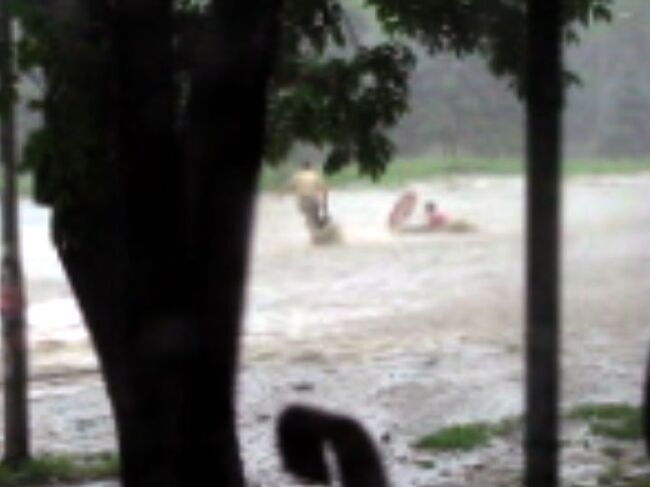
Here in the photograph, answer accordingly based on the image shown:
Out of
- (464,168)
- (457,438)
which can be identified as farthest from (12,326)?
(464,168)

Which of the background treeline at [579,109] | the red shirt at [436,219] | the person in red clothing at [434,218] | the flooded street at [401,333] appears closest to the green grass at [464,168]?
the background treeline at [579,109]

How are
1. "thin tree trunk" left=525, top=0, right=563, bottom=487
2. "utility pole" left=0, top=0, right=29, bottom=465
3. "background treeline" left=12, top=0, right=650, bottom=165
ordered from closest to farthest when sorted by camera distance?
"thin tree trunk" left=525, top=0, right=563, bottom=487, "utility pole" left=0, top=0, right=29, bottom=465, "background treeline" left=12, top=0, right=650, bottom=165

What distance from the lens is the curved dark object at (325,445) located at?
3.31 meters

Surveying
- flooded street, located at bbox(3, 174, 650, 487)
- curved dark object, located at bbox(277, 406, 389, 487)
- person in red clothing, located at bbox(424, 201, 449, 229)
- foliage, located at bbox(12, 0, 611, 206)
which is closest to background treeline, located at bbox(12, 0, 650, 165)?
person in red clothing, located at bbox(424, 201, 449, 229)

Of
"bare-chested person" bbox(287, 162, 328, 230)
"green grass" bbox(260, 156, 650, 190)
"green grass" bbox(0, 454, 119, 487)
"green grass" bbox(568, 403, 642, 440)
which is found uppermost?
"green grass" bbox(260, 156, 650, 190)

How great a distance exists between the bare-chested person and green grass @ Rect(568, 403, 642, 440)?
1538 cm

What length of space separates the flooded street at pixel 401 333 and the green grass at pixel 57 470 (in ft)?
2.01

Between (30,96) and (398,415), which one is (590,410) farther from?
(30,96)

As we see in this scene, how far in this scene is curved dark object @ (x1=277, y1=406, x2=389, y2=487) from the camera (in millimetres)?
3314

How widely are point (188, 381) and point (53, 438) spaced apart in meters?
7.63

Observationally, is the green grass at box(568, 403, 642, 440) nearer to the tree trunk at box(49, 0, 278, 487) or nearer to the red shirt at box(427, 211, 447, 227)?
the tree trunk at box(49, 0, 278, 487)

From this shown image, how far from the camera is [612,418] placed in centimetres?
1084

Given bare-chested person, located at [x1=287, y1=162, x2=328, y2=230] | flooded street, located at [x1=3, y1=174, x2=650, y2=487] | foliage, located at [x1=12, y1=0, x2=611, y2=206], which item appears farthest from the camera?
bare-chested person, located at [x1=287, y1=162, x2=328, y2=230]

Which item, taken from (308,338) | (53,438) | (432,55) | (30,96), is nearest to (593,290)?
(308,338)
